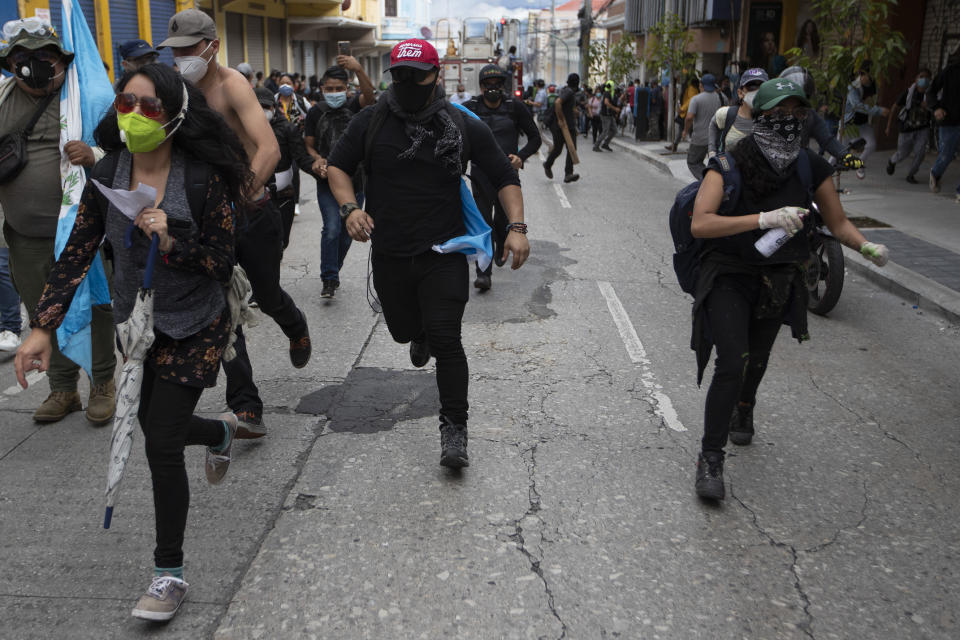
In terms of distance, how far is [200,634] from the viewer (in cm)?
301

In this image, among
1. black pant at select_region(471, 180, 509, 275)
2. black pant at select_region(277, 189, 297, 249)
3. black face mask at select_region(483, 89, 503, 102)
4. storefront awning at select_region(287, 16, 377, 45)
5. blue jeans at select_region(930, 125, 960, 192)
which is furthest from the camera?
storefront awning at select_region(287, 16, 377, 45)

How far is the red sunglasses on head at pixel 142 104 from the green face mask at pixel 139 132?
0.02 m

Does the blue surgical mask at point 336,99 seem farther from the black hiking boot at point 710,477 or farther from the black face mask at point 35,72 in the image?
the black hiking boot at point 710,477

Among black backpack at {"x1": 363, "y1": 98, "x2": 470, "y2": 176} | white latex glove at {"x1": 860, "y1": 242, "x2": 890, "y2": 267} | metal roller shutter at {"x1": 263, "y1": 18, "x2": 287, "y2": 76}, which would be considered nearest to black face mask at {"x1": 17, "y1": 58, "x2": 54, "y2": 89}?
black backpack at {"x1": 363, "y1": 98, "x2": 470, "y2": 176}

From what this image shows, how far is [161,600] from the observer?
9.91 feet

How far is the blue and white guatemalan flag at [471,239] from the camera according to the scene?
13.4ft

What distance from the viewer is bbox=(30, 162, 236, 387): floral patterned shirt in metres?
3.12

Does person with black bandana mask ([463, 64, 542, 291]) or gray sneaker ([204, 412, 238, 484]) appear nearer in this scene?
gray sneaker ([204, 412, 238, 484])

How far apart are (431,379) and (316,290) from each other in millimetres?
2636

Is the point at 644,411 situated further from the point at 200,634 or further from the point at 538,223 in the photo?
the point at 538,223

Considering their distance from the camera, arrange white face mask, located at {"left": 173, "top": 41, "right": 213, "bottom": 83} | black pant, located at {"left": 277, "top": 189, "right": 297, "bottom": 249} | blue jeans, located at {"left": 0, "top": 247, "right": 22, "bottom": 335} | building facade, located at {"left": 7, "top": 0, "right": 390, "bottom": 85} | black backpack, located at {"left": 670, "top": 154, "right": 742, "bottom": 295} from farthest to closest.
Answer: building facade, located at {"left": 7, "top": 0, "right": 390, "bottom": 85}
black pant, located at {"left": 277, "top": 189, "right": 297, "bottom": 249}
blue jeans, located at {"left": 0, "top": 247, "right": 22, "bottom": 335}
white face mask, located at {"left": 173, "top": 41, "right": 213, "bottom": 83}
black backpack, located at {"left": 670, "top": 154, "right": 742, "bottom": 295}

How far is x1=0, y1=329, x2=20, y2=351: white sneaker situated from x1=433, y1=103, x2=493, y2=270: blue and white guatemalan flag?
3.54 metres

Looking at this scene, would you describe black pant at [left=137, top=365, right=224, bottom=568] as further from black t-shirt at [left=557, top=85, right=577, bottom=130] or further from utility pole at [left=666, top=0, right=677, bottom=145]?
utility pole at [left=666, top=0, right=677, bottom=145]

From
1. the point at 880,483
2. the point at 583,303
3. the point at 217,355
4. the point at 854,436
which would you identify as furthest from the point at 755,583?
the point at 583,303
